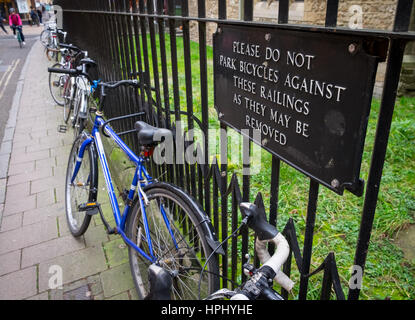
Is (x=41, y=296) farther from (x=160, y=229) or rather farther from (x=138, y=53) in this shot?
(x=138, y=53)

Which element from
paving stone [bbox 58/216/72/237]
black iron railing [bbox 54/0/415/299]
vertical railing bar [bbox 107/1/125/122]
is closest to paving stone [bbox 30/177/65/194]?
paving stone [bbox 58/216/72/237]

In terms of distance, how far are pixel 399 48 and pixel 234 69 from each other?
86 centimetres

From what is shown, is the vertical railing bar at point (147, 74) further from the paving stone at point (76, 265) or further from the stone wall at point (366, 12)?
the stone wall at point (366, 12)

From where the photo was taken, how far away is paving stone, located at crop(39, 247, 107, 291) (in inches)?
109

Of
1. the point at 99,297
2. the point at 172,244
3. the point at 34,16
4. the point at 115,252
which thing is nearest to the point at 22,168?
the point at 115,252

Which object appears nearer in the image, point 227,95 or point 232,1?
point 227,95

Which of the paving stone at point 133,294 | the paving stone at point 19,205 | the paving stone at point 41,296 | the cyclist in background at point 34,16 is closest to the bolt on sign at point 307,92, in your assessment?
the paving stone at point 133,294

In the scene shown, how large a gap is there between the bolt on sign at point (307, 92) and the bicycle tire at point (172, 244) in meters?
0.67

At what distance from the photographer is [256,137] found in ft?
5.21

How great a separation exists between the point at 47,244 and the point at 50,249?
9 cm

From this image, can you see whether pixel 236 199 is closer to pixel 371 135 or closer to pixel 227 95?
pixel 227 95

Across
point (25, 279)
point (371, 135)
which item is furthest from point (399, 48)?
point (371, 135)

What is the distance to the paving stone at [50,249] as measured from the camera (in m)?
2.99

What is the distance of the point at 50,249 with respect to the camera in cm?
311
